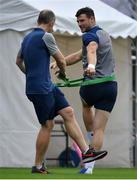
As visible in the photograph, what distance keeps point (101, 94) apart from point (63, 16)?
302 cm

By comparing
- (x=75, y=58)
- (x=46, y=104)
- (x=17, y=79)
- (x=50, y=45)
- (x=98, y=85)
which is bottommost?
(x=17, y=79)

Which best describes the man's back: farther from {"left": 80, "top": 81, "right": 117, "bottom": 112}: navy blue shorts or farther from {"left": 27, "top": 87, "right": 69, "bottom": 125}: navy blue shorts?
{"left": 80, "top": 81, "right": 117, "bottom": 112}: navy blue shorts

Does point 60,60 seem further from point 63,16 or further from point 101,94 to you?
point 63,16

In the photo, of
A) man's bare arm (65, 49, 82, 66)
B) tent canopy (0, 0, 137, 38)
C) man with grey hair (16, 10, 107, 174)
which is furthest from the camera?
tent canopy (0, 0, 137, 38)

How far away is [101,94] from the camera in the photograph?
29.7 feet

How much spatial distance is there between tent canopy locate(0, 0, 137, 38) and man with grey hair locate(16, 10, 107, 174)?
248cm

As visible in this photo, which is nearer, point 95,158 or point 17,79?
point 95,158

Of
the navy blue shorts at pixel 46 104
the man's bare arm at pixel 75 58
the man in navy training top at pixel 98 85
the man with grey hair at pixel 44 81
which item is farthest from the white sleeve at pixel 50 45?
the man's bare arm at pixel 75 58

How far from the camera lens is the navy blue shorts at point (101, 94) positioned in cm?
905

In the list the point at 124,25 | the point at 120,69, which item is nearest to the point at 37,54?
the point at 124,25

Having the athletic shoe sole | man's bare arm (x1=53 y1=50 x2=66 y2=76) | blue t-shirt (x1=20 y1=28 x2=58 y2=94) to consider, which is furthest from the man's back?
the athletic shoe sole

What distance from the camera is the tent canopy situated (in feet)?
38.1

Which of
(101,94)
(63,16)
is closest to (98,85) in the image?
(101,94)

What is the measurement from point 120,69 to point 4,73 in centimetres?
223
